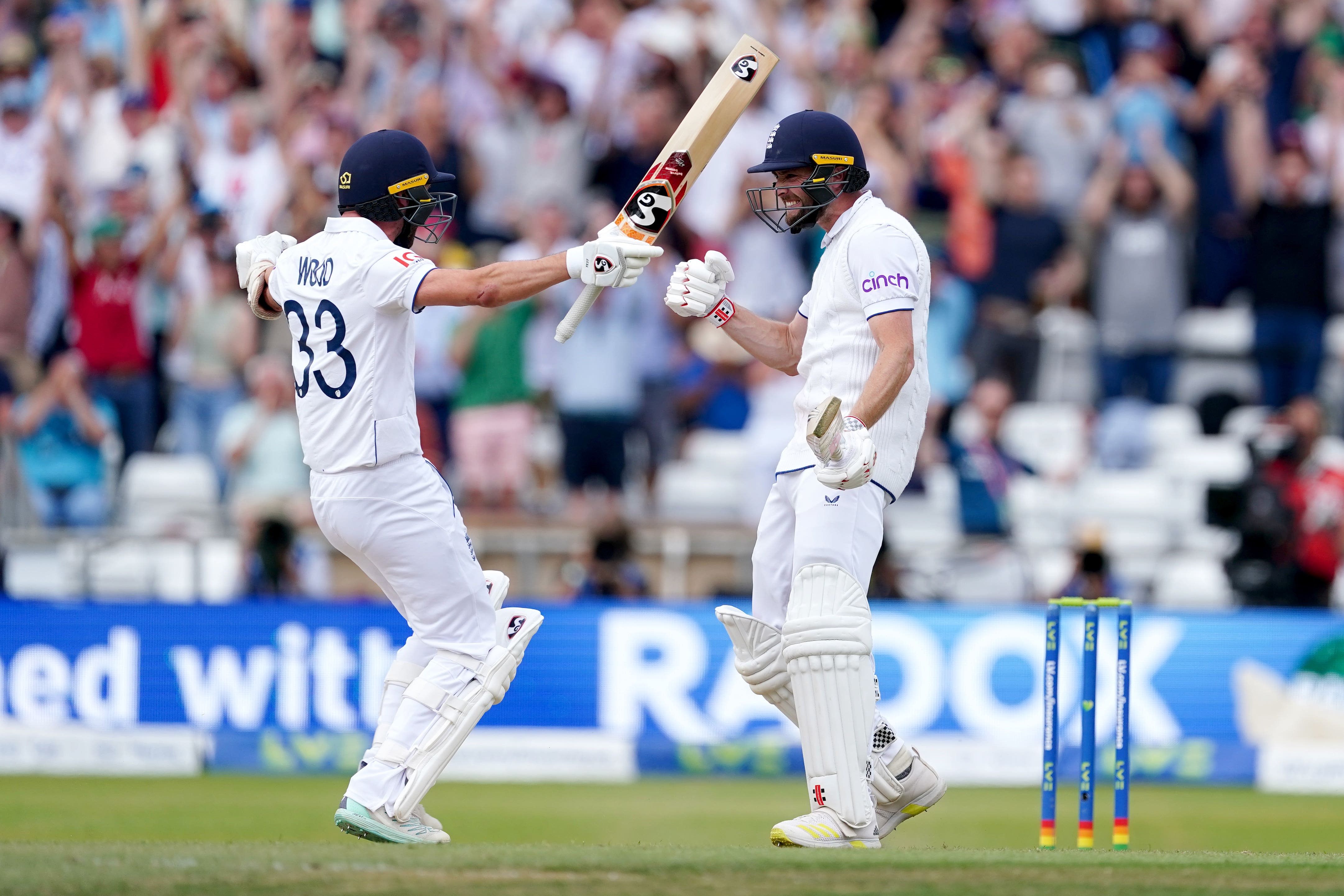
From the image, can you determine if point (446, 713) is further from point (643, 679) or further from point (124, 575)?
point (124, 575)

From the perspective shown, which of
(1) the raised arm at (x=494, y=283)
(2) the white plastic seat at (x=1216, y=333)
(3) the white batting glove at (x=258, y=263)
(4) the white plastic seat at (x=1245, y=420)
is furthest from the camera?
(2) the white plastic seat at (x=1216, y=333)

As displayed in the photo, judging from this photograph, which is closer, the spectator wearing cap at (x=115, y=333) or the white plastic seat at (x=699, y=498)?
the white plastic seat at (x=699, y=498)

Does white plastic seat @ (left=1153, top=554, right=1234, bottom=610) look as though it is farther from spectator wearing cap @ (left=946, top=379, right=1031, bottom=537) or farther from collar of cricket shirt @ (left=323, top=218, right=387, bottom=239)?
collar of cricket shirt @ (left=323, top=218, right=387, bottom=239)

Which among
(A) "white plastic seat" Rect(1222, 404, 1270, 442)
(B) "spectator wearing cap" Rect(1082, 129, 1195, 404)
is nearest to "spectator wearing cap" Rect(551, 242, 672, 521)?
(B) "spectator wearing cap" Rect(1082, 129, 1195, 404)

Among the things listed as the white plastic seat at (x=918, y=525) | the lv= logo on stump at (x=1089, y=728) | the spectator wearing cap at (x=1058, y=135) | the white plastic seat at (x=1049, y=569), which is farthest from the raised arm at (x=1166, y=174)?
the lv= logo on stump at (x=1089, y=728)

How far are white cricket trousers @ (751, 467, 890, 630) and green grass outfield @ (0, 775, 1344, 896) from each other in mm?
922

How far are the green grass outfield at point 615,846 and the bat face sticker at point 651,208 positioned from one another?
83.7 inches

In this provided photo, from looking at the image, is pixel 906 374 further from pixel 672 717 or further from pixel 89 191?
pixel 89 191

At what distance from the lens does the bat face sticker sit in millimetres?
6430

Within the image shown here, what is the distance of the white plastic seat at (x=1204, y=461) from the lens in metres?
13.3

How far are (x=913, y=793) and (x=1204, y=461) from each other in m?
7.51

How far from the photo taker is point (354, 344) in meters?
6.14

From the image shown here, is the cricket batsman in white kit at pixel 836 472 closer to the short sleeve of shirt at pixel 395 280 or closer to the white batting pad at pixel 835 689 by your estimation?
the white batting pad at pixel 835 689

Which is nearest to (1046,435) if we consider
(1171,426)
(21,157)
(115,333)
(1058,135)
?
(1171,426)
